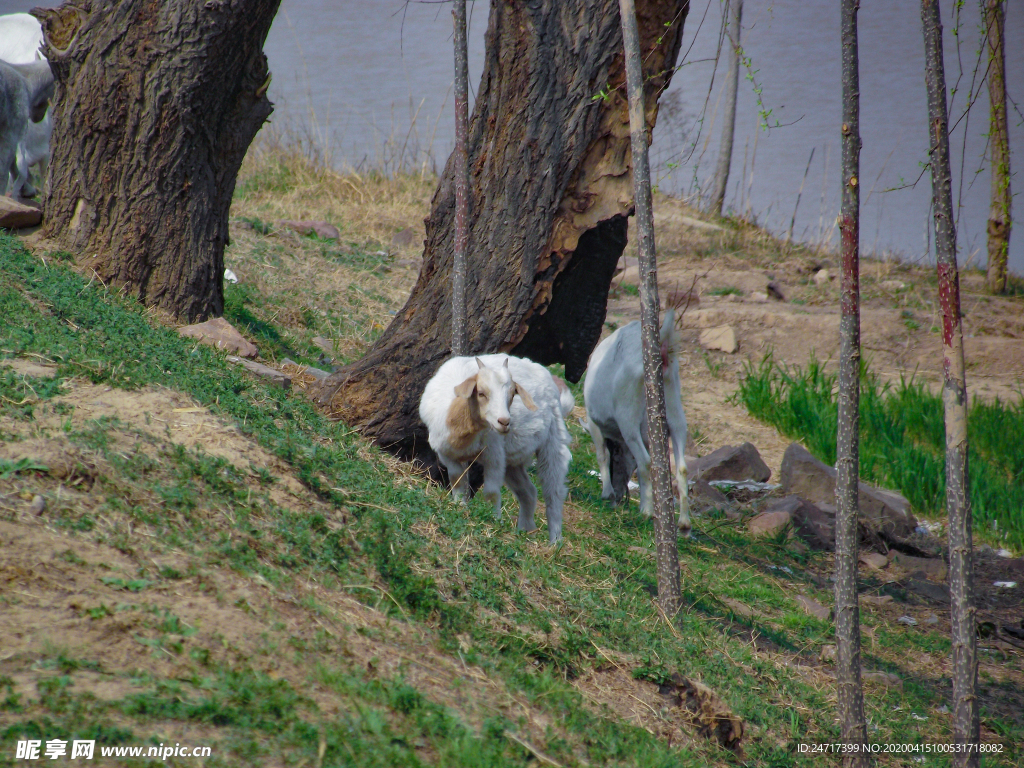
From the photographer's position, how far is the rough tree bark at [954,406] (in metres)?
3.04

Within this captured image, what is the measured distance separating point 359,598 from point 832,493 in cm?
521

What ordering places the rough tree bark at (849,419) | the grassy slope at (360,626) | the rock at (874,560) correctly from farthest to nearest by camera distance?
the rock at (874,560) < the rough tree bark at (849,419) < the grassy slope at (360,626)

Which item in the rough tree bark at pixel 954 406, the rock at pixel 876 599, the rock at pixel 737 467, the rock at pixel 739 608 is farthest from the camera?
the rock at pixel 737 467

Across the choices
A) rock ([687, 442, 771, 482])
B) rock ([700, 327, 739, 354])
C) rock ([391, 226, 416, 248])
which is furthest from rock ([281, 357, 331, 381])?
rock ([700, 327, 739, 354])

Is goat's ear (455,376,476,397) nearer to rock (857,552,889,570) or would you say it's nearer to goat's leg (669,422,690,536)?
goat's leg (669,422,690,536)

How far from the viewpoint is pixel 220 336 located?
5805 mm

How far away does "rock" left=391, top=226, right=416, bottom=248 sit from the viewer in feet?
39.0

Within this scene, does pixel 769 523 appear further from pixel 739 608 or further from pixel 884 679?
pixel 884 679

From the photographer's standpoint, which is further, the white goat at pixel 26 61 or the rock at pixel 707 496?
the white goat at pixel 26 61

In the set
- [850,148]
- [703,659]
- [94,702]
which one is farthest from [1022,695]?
[94,702]

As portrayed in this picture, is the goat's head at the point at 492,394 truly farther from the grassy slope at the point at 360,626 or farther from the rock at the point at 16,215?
the rock at the point at 16,215

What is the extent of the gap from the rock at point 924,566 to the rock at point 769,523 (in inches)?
34.1

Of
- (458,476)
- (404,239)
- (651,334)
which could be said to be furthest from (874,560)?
(404,239)

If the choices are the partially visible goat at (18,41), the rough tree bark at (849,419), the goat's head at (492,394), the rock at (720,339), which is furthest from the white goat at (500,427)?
the partially visible goat at (18,41)
